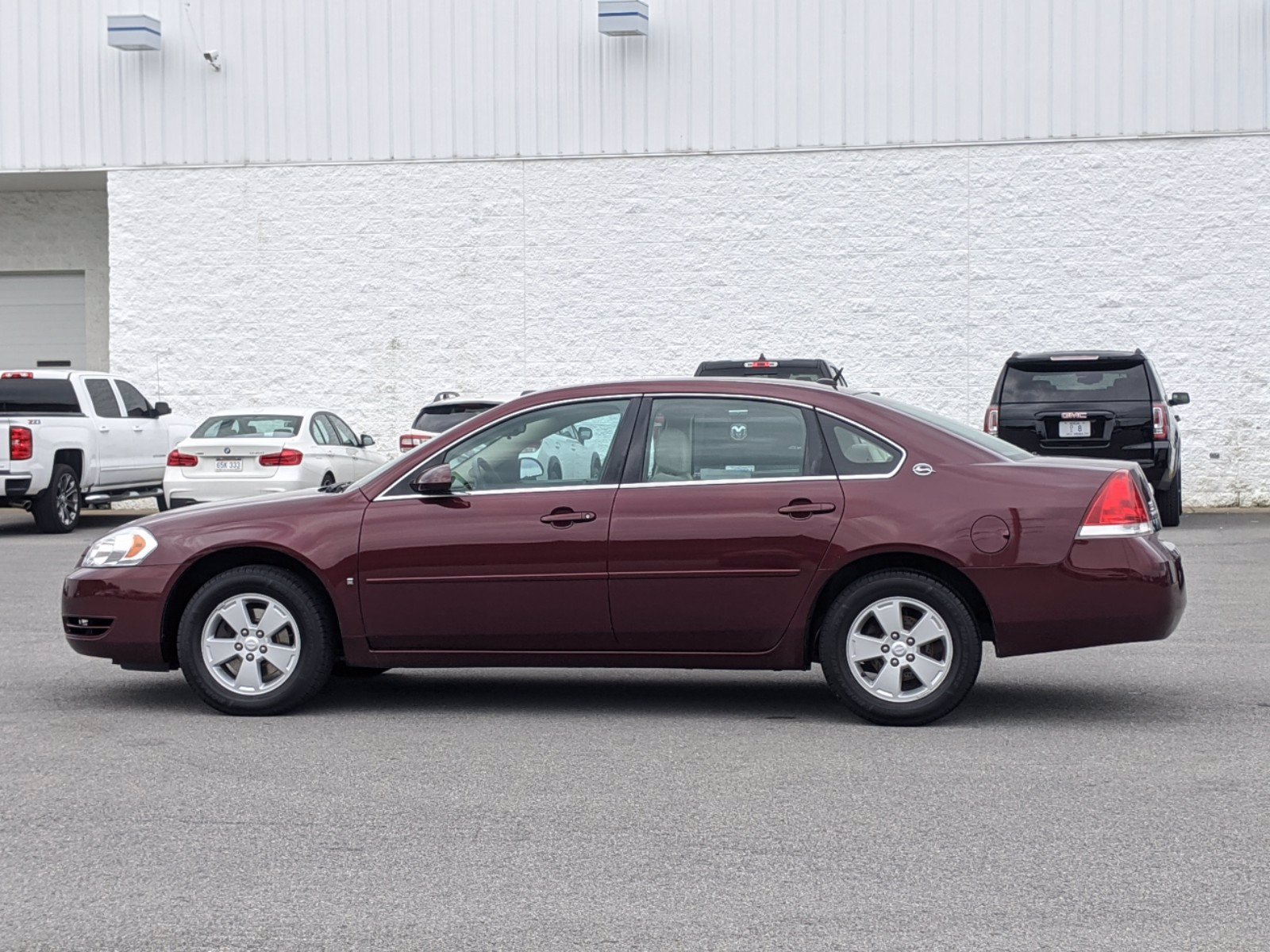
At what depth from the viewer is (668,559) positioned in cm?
768

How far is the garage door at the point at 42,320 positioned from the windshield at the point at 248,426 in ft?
29.2

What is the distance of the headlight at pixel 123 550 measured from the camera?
320 inches

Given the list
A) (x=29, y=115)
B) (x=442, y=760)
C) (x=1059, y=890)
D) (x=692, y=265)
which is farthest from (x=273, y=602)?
(x=29, y=115)

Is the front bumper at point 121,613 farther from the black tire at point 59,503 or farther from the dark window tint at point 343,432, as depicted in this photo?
the dark window tint at point 343,432

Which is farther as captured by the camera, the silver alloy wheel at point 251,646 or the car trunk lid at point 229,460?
the car trunk lid at point 229,460

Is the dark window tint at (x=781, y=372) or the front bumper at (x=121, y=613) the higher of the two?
the dark window tint at (x=781, y=372)

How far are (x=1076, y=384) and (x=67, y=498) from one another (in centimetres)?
1190

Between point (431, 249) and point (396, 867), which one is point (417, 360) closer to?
point (431, 249)

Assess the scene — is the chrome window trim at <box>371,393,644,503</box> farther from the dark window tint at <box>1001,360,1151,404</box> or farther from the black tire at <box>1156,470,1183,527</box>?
the black tire at <box>1156,470,1183,527</box>

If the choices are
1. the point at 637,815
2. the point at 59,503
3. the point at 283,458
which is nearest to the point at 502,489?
the point at 637,815

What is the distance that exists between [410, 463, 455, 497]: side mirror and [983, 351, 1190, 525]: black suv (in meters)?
10.8

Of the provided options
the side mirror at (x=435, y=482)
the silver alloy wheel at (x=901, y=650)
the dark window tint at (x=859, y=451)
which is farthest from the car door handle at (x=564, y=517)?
the silver alloy wheel at (x=901, y=650)

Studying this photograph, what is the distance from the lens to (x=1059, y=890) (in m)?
5.03

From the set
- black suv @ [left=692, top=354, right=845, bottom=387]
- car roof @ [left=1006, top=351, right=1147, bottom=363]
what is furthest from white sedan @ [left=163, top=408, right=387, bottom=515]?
car roof @ [left=1006, top=351, right=1147, bottom=363]
